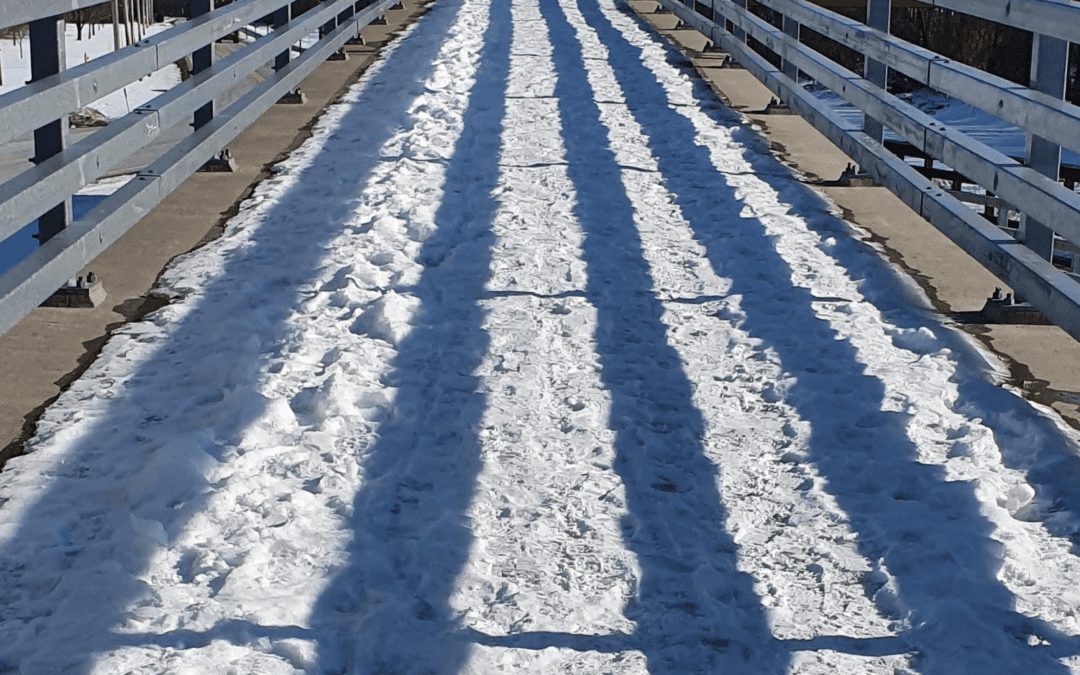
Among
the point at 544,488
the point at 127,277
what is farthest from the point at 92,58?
the point at 544,488

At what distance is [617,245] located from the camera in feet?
20.5

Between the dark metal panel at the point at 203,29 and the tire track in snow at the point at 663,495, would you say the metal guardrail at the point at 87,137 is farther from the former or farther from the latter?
the tire track in snow at the point at 663,495

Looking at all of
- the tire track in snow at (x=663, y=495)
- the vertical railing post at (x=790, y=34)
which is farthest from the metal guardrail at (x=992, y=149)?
the vertical railing post at (x=790, y=34)

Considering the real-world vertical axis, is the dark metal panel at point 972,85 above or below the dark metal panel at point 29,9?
below

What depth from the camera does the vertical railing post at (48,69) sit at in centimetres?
461

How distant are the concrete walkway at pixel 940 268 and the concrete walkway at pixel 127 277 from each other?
3.02 m

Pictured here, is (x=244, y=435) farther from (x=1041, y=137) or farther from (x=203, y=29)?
(x=203, y=29)

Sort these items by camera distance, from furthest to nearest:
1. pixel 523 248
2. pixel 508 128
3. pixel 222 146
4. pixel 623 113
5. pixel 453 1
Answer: pixel 453 1 → pixel 623 113 → pixel 508 128 → pixel 222 146 → pixel 523 248

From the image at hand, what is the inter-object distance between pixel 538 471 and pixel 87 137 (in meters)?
2.40

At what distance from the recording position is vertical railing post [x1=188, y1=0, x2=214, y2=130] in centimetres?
690

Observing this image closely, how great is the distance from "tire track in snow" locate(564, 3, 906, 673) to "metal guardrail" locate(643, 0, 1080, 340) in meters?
0.89

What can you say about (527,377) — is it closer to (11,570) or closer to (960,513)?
(960,513)

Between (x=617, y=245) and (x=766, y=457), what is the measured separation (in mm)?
2423

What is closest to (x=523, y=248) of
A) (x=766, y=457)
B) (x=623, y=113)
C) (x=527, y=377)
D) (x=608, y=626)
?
(x=527, y=377)
